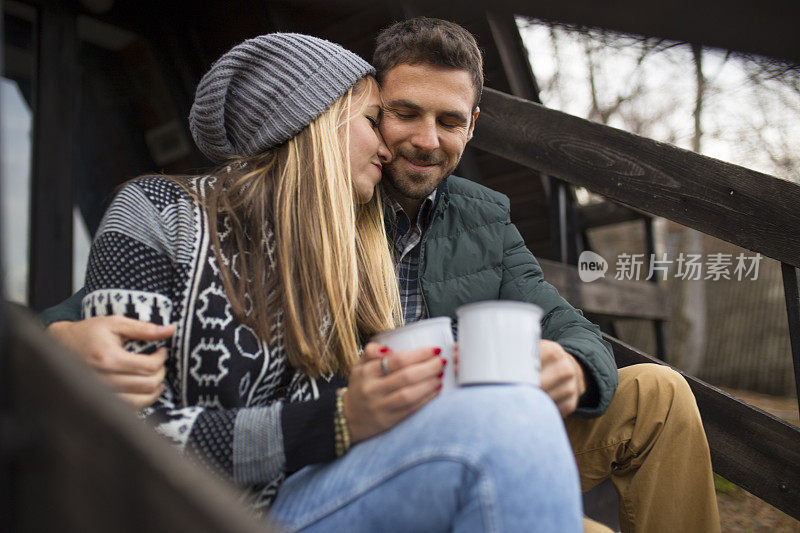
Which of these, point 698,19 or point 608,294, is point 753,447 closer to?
point 608,294

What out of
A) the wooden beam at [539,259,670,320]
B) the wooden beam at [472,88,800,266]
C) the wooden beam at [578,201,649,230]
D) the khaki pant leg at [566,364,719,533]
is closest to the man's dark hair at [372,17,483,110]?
the wooden beam at [472,88,800,266]

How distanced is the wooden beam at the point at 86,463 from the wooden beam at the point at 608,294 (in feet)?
7.05

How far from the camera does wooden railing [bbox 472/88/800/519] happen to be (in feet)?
5.92

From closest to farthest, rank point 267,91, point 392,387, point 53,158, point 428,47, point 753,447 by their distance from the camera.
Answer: point 392,387 < point 267,91 < point 753,447 < point 428,47 < point 53,158

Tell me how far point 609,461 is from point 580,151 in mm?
1090

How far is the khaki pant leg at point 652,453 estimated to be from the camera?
1.48m

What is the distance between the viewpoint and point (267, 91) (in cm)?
147

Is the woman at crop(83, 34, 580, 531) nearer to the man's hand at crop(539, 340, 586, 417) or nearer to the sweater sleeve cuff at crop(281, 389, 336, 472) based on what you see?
the sweater sleeve cuff at crop(281, 389, 336, 472)

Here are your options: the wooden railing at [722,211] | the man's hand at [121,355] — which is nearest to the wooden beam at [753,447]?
the wooden railing at [722,211]

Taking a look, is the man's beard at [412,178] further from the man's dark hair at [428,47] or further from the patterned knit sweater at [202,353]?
the patterned knit sweater at [202,353]

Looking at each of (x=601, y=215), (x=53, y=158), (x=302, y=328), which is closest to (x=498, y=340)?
(x=302, y=328)

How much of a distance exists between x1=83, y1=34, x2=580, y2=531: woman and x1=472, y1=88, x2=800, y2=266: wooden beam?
873mm

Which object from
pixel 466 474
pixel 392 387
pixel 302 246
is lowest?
pixel 466 474

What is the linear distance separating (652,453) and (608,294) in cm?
189
